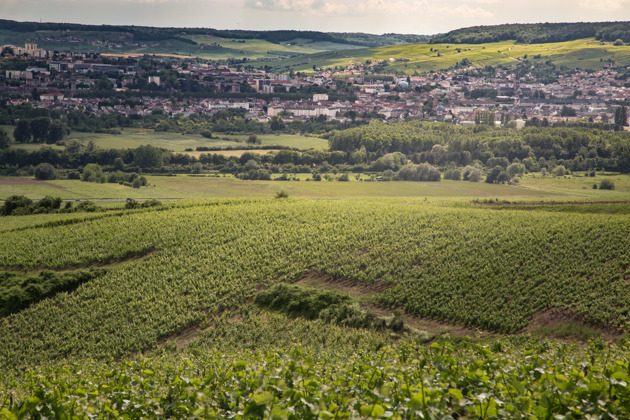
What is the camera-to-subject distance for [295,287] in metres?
41.5

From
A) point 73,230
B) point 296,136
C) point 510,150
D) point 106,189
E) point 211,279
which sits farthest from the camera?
point 296,136

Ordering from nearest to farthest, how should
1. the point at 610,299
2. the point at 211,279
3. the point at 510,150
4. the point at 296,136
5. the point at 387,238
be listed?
the point at 610,299 < the point at 211,279 < the point at 387,238 < the point at 510,150 < the point at 296,136

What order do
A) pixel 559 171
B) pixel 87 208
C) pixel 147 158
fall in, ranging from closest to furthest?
pixel 87 208 → pixel 559 171 → pixel 147 158

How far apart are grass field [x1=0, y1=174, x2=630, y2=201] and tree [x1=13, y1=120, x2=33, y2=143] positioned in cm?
3633

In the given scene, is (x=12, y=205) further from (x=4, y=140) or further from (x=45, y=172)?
(x=4, y=140)

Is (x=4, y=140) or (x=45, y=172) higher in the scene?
(x=4, y=140)

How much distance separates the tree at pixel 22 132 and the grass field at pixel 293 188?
3633 centimetres

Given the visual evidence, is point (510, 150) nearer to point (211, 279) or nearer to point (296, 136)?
point (296, 136)

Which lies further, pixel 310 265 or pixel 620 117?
pixel 620 117

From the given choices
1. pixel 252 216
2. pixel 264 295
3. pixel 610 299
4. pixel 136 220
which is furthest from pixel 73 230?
pixel 610 299

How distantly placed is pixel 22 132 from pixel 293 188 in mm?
85661

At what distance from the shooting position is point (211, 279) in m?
45.1

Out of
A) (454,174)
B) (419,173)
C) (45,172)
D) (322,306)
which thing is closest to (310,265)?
(322,306)

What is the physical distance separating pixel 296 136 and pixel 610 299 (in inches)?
5969
